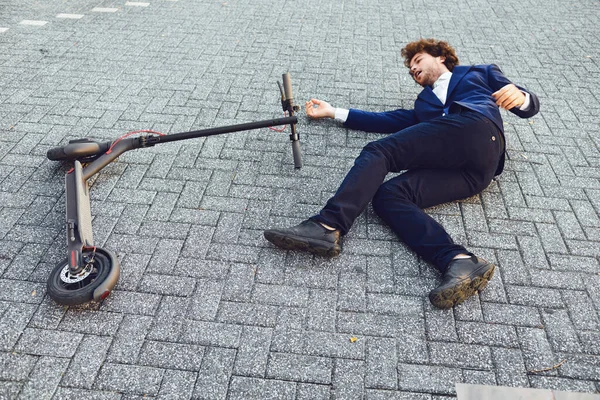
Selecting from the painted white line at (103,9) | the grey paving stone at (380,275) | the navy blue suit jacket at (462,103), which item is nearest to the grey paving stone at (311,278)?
the grey paving stone at (380,275)

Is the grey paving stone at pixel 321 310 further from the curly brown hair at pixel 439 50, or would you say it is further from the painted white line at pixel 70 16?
the painted white line at pixel 70 16

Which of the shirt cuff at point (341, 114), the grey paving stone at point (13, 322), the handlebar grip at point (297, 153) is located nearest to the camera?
the grey paving stone at point (13, 322)

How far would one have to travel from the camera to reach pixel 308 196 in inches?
143

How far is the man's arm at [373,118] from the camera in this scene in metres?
4.11

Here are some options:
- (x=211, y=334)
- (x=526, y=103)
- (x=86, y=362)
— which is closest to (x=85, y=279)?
(x=86, y=362)

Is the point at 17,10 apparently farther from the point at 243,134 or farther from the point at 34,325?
the point at 34,325

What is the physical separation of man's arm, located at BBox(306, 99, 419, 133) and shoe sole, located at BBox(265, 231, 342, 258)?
156 centimetres

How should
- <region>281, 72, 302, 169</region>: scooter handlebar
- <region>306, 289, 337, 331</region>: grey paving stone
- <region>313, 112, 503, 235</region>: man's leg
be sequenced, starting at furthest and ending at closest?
1. <region>281, 72, 302, 169</region>: scooter handlebar
2. <region>313, 112, 503, 235</region>: man's leg
3. <region>306, 289, 337, 331</region>: grey paving stone

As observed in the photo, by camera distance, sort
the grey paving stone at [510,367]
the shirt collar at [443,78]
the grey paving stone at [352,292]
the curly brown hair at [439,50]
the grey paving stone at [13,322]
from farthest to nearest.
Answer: the curly brown hair at [439,50] < the shirt collar at [443,78] < the grey paving stone at [352,292] < the grey paving stone at [13,322] < the grey paving stone at [510,367]

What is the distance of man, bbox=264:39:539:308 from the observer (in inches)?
114

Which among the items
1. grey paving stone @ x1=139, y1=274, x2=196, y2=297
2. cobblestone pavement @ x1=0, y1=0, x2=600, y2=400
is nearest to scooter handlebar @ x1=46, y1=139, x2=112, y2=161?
cobblestone pavement @ x1=0, y1=0, x2=600, y2=400

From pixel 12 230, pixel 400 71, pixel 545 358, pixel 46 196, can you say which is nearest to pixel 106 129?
pixel 46 196

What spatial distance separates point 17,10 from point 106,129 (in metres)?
4.21

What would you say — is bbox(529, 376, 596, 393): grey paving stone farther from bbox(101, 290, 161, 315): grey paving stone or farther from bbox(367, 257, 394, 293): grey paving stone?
bbox(101, 290, 161, 315): grey paving stone
